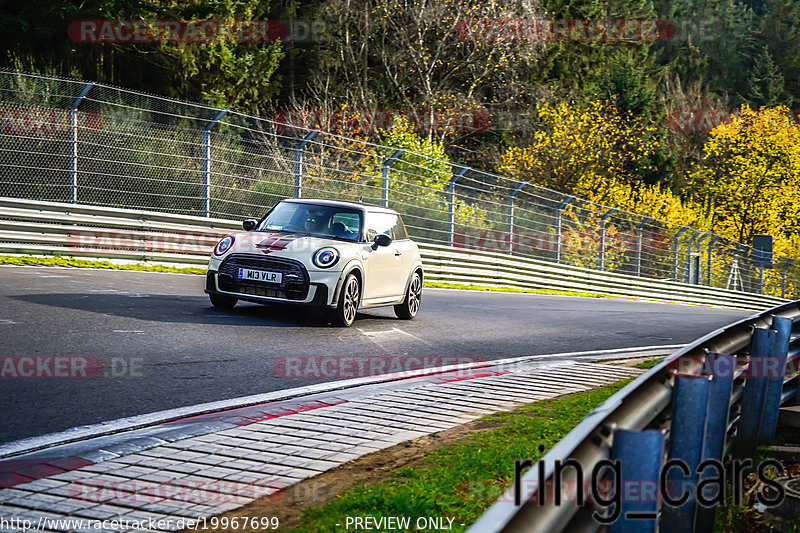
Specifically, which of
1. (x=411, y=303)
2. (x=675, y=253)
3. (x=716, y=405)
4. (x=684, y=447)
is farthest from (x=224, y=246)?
(x=675, y=253)

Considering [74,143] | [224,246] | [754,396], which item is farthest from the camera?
[74,143]

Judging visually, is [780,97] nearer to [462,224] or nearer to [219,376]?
[462,224]

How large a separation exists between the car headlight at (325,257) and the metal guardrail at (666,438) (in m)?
6.15

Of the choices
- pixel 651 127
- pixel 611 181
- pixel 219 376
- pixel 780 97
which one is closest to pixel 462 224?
pixel 219 376

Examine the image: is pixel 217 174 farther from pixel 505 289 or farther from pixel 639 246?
pixel 639 246

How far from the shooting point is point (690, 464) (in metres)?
3.73

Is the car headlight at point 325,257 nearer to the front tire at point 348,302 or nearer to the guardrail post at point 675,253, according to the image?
the front tire at point 348,302

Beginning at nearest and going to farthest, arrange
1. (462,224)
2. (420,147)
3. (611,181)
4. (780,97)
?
(462,224) < (420,147) < (611,181) < (780,97)

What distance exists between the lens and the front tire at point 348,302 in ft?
39.1

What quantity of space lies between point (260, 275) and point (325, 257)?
2.65ft

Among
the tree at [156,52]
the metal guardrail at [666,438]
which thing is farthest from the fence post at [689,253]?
the metal guardrail at [666,438]

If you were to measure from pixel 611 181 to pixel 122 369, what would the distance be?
43843 mm

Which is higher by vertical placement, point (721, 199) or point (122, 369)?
point (721, 199)

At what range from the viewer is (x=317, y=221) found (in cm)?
1276
